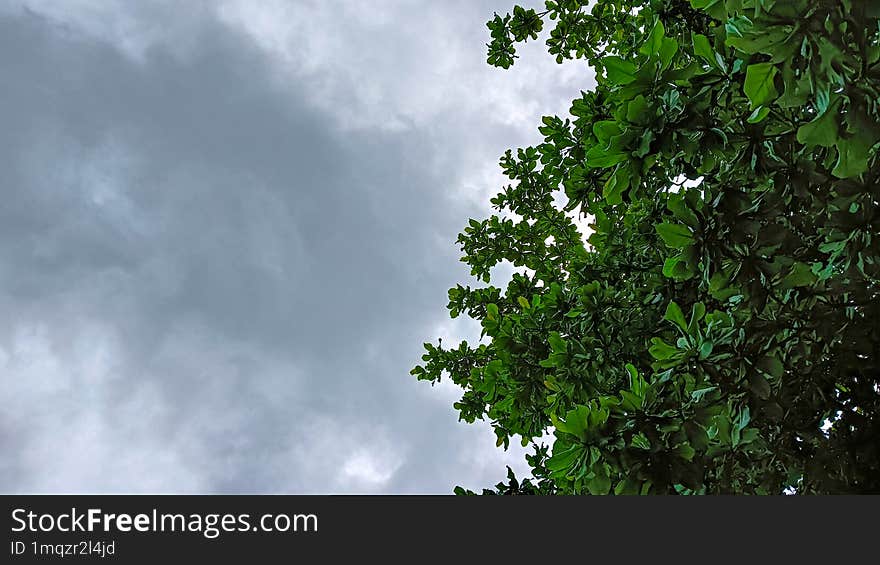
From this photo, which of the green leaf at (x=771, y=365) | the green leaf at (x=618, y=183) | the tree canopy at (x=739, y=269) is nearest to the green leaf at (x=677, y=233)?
the tree canopy at (x=739, y=269)

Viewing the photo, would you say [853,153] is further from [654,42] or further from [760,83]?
[654,42]

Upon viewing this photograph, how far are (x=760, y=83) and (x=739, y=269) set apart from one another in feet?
4.88

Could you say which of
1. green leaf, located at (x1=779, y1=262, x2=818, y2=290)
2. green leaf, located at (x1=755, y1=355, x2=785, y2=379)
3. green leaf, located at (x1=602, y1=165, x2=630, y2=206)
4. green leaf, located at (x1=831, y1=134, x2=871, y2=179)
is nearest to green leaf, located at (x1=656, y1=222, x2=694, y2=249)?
green leaf, located at (x1=602, y1=165, x2=630, y2=206)

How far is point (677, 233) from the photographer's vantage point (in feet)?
14.3

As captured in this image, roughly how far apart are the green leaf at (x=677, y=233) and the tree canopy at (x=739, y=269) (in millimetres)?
10

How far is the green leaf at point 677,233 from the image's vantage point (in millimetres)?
4348

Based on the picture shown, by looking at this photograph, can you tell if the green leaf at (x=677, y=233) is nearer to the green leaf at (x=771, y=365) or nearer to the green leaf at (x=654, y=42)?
the green leaf at (x=771, y=365)

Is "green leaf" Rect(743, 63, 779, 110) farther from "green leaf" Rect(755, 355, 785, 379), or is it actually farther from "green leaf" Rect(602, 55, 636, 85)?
"green leaf" Rect(755, 355, 785, 379)

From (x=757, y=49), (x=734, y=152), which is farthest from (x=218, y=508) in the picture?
(x=734, y=152)

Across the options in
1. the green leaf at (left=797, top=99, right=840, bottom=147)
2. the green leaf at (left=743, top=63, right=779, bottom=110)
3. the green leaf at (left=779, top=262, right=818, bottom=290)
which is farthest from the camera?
the green leaf at (left=779, top=262, right=818, bottom=290)

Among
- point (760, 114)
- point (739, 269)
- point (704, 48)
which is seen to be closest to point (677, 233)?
point (739, 269)

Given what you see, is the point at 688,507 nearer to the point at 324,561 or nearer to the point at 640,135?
the point at 324,561

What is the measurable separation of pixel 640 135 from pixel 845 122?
3.83 feet

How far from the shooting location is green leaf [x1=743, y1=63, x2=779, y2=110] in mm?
3410
